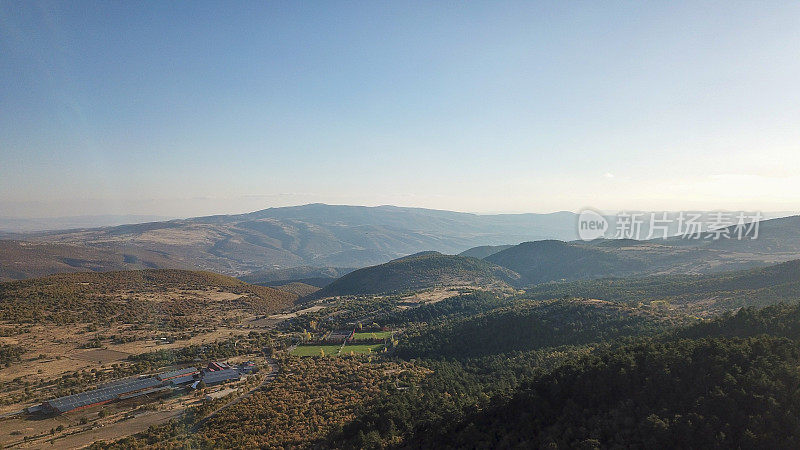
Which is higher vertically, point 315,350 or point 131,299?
point 131,299

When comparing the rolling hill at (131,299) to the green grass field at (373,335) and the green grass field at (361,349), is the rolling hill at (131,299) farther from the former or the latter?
the green grass field at (361,349)

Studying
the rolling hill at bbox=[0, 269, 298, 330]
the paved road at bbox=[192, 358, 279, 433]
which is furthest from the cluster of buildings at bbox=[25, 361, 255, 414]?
the rolling hill at bbox=[0, 269, 298, 330]

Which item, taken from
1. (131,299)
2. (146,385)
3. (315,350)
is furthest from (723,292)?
(131,299)

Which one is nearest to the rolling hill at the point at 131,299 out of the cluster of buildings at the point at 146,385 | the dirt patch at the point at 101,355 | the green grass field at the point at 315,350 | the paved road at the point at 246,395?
the dirt patch at the point at 101,355

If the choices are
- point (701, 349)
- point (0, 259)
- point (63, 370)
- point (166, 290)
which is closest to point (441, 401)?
point (701, 349)

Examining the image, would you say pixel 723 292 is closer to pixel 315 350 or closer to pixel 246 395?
pixel 315 350

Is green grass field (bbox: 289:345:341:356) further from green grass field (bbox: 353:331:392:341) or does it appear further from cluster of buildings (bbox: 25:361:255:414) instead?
cluster of buildings (bbox: 25:361:255:414)
